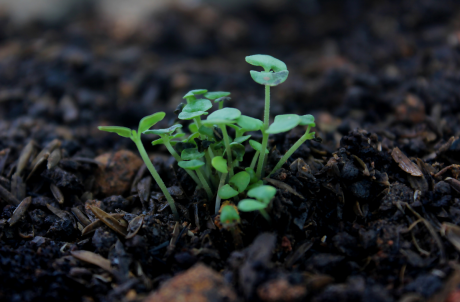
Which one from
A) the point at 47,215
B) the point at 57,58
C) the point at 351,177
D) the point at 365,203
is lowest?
the point at 47,215

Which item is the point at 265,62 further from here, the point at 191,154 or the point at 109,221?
the point at 109,221

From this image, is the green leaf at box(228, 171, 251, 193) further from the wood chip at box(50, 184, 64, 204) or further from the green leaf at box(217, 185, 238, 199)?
the wood chip at box(50, 184, 64, 204)

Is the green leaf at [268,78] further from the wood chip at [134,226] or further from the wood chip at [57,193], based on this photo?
the wood chip at [57,193]

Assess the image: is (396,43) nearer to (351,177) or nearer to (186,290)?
(351,177)

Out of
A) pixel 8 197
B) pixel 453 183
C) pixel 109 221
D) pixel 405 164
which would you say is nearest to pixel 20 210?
pixel 8 197

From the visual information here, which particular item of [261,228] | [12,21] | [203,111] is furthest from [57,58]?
[261,228]

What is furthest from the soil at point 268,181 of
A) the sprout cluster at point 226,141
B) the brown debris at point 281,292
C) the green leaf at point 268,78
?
the green leaf at point 268,78
